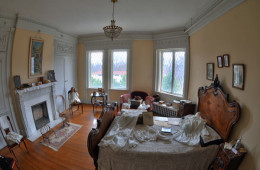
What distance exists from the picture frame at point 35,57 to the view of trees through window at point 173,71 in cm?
411

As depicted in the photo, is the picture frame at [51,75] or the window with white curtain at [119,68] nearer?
the picture frame at [51,75]

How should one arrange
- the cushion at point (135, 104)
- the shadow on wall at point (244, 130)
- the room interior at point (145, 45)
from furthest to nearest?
the cushion at point (135, 104), the room interior at point (145, 45), the shadow on wall at point (244, 130)

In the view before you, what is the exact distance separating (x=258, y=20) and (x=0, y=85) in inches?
194

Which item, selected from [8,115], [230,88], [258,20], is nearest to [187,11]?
[258,20]

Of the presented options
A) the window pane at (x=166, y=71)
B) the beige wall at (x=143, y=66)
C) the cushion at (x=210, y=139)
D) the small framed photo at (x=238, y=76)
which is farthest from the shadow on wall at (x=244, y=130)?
the beige wall at (x=143, y=66)

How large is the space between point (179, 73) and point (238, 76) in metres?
2.42

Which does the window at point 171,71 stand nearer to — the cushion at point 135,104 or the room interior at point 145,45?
the room interior at point 145,45

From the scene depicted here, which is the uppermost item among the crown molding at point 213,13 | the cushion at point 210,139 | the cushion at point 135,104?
the crown molding at point 213,13

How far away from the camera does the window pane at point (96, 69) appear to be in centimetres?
555

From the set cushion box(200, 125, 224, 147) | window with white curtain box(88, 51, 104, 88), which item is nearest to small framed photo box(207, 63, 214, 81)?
cushion box(200, 125, 224, 147)

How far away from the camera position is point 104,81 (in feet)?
18.1

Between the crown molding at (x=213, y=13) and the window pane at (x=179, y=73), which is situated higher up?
the crown molding at (x=213, y=13)

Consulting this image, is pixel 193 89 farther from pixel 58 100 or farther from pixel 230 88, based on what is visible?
pixel 58 100

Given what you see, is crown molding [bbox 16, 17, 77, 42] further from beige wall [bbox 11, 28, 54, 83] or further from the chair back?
the chair back
